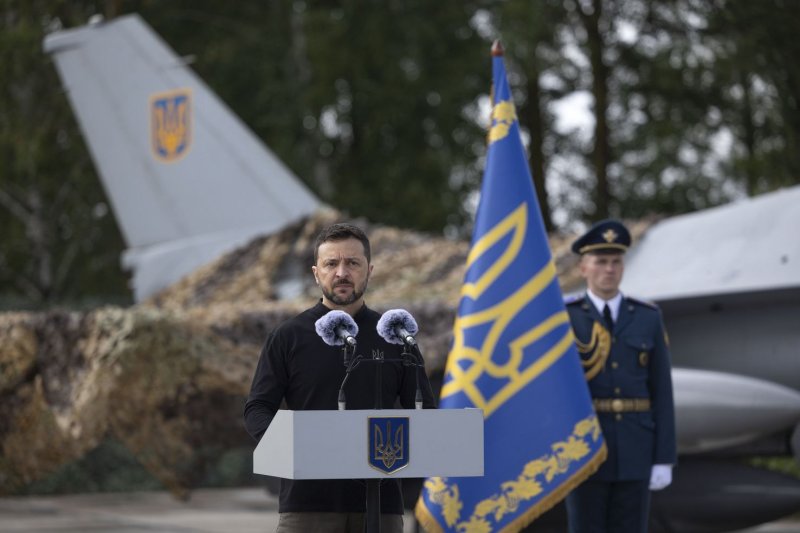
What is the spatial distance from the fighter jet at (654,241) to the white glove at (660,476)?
6.19 feet

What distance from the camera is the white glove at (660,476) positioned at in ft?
15.5

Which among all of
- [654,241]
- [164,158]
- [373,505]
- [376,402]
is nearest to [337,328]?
[376,402]

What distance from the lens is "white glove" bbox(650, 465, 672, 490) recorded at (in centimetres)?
473

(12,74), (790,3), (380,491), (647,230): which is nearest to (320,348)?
(380,491)

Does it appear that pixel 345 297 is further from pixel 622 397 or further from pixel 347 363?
pixel 622 397

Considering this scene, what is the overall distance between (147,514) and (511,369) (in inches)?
271

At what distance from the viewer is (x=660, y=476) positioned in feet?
15.6

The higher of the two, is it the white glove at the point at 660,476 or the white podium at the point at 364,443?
the white podium at the point at 364,443

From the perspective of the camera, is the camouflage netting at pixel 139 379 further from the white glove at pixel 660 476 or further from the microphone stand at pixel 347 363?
the microphone stand at pixel 347 363

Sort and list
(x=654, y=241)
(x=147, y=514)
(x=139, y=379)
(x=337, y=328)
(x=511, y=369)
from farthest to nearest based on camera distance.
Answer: (x=147, y=514) → (x=654, y=241) → (x=139, y=379) → (x=511, y=369) → (x=337, y=328)

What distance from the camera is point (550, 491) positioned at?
5.11 m

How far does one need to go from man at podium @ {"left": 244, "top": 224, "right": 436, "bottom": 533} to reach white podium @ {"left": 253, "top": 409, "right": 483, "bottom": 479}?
0.21 m

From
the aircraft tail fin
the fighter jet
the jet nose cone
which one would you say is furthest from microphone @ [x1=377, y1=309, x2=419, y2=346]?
the aircraft tail fin

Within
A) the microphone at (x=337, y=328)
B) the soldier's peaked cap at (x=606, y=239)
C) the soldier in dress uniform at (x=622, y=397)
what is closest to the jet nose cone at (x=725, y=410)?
the soldier in dress uniform at (x=622, y=397)
